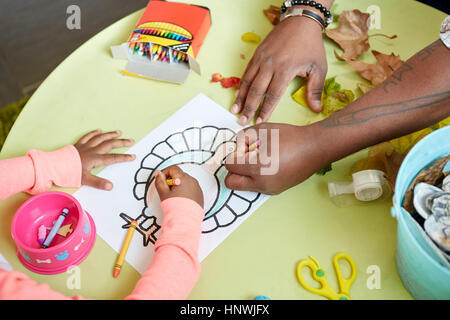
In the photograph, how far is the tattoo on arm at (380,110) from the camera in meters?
0.69

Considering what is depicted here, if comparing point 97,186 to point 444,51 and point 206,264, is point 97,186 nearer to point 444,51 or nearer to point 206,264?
point 206,264

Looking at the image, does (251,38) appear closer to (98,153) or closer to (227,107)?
(227,107)

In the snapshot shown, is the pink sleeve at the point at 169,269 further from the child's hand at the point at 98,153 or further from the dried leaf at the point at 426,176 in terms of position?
the dried leaf at the point at 426,176

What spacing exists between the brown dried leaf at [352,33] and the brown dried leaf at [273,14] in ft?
0.40

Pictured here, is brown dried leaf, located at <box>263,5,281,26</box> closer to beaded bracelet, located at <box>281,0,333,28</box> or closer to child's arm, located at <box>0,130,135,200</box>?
beaded bracelet, located at <box>281,0,333,28</box>

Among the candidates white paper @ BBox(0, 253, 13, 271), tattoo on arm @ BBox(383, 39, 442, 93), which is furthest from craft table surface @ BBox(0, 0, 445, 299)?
tattoo on arm @ BBox(383, 39, 442, 93)

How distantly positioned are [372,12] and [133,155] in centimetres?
63

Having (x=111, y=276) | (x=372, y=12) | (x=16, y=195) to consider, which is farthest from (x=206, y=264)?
(x=372, y=12)

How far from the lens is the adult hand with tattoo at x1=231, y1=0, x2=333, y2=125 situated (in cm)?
82

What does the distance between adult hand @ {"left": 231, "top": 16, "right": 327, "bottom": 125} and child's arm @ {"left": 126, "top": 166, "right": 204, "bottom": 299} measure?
0.65ft

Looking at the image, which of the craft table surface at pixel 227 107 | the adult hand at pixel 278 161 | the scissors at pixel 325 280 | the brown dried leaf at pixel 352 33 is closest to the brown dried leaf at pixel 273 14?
the craft table surface at pixel 227 107

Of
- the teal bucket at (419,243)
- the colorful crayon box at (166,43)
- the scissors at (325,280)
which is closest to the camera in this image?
the teal bucket at (419,243)

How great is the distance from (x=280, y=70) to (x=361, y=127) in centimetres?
22

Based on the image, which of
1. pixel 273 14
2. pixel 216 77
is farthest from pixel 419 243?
pixel 273 14
